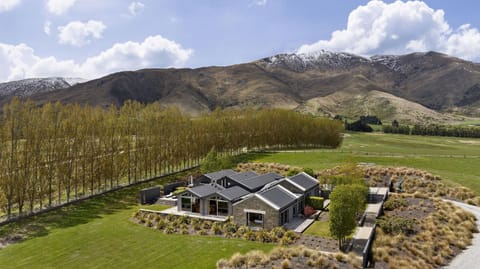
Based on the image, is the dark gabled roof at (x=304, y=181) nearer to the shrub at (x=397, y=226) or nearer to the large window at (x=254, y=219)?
the large window at (x=254, y=219)

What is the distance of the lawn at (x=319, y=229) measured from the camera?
98.2 ft

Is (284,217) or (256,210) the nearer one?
(256,210)

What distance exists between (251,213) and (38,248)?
1733cm

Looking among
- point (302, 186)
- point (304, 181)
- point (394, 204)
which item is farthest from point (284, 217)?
point (394, 204)

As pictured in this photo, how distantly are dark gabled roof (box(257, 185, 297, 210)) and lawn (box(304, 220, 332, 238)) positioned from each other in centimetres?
297

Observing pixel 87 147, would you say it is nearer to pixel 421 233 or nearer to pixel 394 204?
pixel 394 204

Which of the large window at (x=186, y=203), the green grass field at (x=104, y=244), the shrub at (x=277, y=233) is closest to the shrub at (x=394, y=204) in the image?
the green grass field at (x=104, y=244)

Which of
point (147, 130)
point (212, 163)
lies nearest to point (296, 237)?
point (212, 163)

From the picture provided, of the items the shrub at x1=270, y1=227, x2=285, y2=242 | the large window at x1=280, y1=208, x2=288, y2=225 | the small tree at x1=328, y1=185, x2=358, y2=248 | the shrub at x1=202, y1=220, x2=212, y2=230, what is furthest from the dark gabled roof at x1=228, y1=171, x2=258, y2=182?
the small tree at x1=328, y1=185, x2=358, y2=248

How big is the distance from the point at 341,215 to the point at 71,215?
2706cm

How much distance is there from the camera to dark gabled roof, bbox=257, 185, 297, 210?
31.6m

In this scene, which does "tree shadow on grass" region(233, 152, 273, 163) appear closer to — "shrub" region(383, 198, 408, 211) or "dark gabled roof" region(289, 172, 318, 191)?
"dark gabled roof" region(289, 172, 318, 191)

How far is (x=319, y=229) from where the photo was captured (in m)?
31.3

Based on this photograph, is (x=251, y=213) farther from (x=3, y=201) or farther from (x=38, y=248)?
(x=3, y=201)
